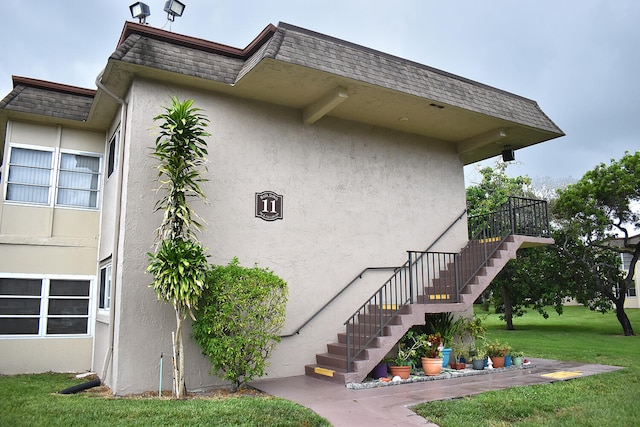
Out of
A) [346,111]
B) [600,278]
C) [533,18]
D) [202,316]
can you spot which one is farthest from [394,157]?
[600,278]

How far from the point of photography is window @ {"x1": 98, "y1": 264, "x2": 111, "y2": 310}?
8555 millimetres

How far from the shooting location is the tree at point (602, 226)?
57.1ft

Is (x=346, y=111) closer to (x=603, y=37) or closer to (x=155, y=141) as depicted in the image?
(x=155, y=141)

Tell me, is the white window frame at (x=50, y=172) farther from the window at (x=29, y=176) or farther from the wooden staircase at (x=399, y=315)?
the wooden staircase at (x=399, y=315)

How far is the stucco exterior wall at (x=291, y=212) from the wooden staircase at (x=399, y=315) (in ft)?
1.41

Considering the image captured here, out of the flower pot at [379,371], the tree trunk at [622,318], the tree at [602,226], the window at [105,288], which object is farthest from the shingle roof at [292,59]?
the tree trunk at [622,318]

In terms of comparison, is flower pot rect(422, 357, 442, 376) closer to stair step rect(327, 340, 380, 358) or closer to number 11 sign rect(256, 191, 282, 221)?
stair step rect(327, 340, 380, 358)

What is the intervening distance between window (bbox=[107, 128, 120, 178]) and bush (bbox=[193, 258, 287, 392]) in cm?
329

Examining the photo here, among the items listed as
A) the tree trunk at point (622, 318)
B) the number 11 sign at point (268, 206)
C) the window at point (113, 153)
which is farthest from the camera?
the tree trunk at point (622, 318)

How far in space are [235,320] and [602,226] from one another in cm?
1574

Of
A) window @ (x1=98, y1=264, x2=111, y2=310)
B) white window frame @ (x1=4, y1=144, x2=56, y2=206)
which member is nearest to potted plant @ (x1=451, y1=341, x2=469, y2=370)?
window @ (x1=98, y1=264, x2=111, y2=310)

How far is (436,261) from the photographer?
36.0 ft

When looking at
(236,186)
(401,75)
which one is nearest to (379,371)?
(236,186)

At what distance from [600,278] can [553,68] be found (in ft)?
27.9
